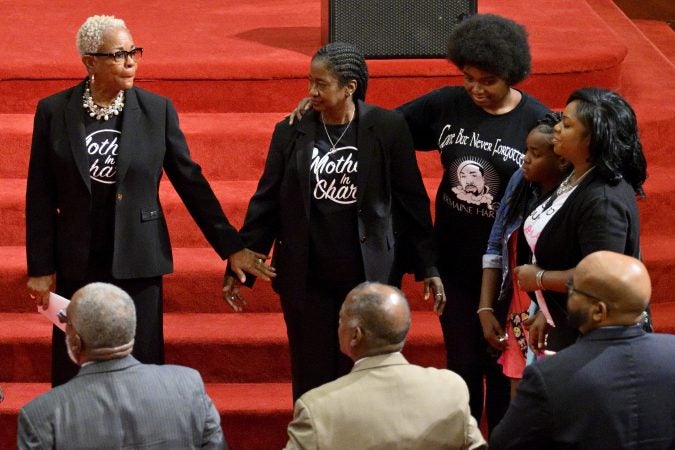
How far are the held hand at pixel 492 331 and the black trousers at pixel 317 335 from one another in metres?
0.43

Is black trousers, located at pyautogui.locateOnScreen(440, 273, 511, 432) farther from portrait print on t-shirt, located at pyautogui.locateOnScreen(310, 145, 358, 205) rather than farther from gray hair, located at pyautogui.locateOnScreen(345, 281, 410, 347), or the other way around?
gray hair, located at pyautogui.locateOnScreen(345, 281, 410, 347)

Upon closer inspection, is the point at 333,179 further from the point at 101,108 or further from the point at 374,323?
the point at 374,323

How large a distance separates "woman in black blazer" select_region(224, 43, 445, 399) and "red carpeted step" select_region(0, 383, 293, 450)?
56cm

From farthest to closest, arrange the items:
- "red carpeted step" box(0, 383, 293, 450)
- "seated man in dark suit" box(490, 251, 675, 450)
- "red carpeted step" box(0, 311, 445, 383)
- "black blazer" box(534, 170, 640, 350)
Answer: "red carpeted step" box(0, 311, 445, 383) → "red carpeted step" box(0, 383, 293, 450) → "black blazer" box(534, 170, 640, 350) → "seated man in dark suit" box(490, 251, 675, 450)

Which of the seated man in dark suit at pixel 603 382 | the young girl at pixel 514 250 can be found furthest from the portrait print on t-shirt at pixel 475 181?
the seated man in dark suit at pixel 603 382

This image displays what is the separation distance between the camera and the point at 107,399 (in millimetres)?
2996

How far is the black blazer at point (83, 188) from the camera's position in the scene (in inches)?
157

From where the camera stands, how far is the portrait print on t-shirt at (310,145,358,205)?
13.1 ft

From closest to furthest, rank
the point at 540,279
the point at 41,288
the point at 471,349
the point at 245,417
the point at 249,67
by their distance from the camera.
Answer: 1. the point at 540,279
2. the point at 41,288
3. the point at 471,349
4. the point at 245,417
5. the point at 249,67

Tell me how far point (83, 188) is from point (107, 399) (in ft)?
3.79

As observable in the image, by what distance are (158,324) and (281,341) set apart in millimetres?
793

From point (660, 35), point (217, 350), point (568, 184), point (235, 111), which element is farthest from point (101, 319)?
point (660, 35)

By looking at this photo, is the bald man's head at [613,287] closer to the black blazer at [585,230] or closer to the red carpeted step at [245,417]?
the black blazer at [585,230]

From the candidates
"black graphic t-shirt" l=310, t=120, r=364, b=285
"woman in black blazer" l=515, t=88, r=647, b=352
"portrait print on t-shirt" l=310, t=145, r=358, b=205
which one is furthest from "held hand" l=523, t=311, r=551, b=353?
"portrait print on t-shirt" l=310, t=145, r=358, b=205
